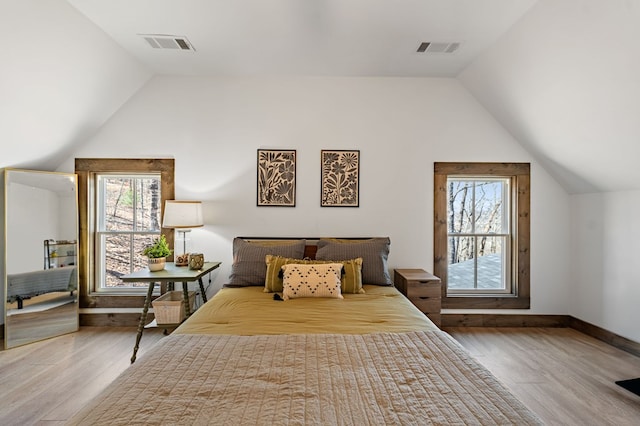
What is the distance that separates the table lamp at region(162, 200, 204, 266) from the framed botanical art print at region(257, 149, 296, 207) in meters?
0.69

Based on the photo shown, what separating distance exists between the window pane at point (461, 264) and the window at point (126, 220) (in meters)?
3.43

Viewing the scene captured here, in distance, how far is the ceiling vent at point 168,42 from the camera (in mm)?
3062

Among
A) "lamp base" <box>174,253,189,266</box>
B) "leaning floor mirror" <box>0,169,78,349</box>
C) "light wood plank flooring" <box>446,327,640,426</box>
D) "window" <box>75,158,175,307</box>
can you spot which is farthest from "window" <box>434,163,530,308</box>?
"leaning floor mirror" <box>0,169,78,349</box>

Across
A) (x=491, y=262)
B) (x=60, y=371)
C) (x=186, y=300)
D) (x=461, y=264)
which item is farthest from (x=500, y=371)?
(x=60, y=371)

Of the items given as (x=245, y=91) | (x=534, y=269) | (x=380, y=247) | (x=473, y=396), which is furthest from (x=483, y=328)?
(x=245, y=91)

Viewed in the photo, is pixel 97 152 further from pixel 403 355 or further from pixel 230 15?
pixel 403 355

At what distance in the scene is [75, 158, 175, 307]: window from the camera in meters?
3.87

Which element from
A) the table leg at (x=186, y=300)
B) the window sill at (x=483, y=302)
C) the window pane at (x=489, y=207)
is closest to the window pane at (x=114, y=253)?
the table leg at (x=186, y=300)

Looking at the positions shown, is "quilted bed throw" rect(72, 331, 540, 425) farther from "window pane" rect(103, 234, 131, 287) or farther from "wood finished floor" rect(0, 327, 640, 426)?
"window pane" rect(103, 234, 131, 287)

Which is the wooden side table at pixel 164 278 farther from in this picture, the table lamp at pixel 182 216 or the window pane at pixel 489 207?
the window pane at pixel 489 207

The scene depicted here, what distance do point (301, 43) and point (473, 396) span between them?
9.85 ft

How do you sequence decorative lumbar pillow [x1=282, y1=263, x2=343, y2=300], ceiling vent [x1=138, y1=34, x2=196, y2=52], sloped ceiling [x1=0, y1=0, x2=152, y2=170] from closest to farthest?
sloped ceiling [x1=0, y1=0, x2=152, y2=170], decorative lumbar pillow [x1=282, y1=263, x2=343, y2=300], ceiling vent [x1=138, y1=34, x2=196, y2=52]

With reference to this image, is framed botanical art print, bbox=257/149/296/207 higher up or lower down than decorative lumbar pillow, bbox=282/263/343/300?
higher up

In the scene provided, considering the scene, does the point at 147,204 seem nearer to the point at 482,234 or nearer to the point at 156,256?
the point at 156,256
